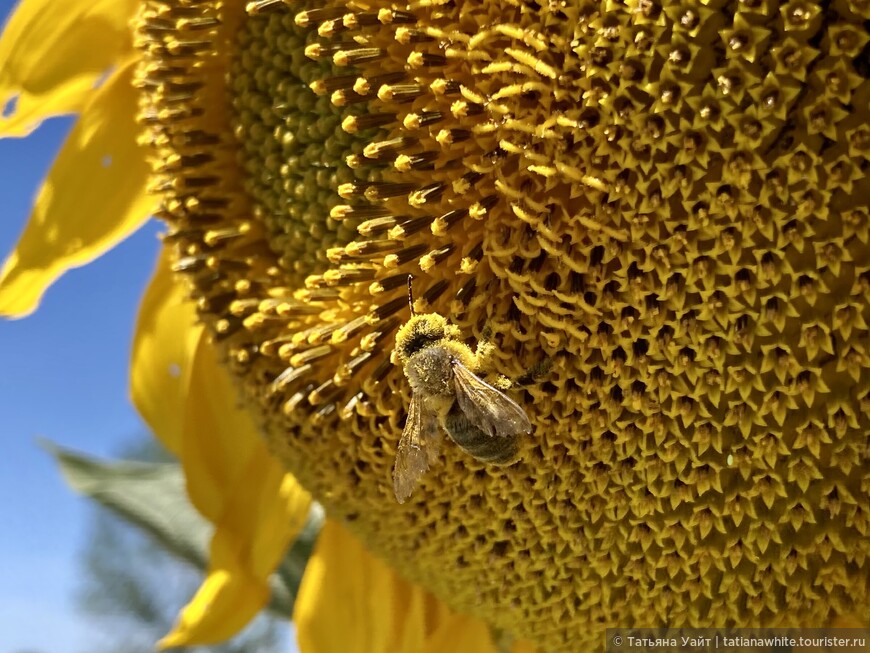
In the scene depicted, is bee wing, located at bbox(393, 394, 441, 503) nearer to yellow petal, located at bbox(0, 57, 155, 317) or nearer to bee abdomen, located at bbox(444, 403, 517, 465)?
bee abdomen, located at bbox(444, 403, 517, 465)

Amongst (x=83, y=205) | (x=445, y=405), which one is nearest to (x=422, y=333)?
(x=445, y=405)

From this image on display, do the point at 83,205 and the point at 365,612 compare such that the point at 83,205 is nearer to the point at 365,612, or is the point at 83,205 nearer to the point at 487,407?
the point at 365,612

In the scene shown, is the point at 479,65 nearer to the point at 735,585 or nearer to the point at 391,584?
the point at 735,585

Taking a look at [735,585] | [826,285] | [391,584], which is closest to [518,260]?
[826,285]

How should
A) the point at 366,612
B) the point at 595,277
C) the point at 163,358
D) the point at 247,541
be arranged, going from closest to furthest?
the point at 595,277 → the point at 366,612 → the point at 247,541 → the point at 163,358

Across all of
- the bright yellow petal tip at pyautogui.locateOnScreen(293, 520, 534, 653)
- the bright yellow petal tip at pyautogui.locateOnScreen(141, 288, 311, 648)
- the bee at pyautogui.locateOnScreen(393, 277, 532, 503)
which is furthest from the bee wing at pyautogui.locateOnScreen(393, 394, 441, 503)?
the bright yellow petal tip at pyautogui.locateOnScreen(141, 288, 311, 648)
